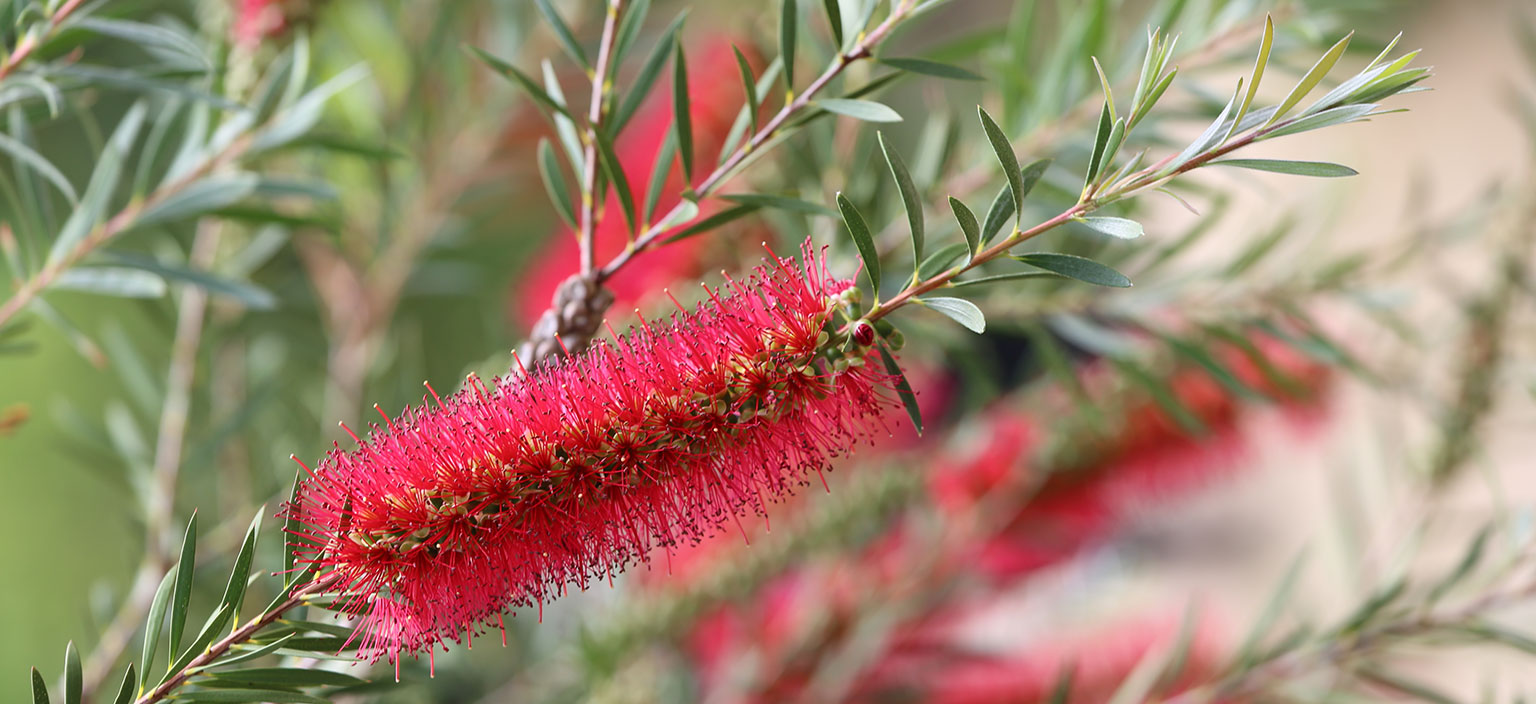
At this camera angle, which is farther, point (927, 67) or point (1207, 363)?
point (1207, 363)

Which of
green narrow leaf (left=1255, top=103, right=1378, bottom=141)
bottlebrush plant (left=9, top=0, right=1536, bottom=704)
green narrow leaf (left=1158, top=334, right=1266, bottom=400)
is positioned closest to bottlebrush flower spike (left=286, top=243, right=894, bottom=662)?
bottlebrush plant (left=9, top=0, right=1536, bottom=704)

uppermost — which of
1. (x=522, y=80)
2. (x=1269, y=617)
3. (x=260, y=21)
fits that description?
(x=260, y=21)

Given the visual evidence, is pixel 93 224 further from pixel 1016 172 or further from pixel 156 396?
pixel 1016 172

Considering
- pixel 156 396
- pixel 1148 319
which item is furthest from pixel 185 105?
pixel 1148 319

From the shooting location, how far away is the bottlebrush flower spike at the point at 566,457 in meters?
0.24

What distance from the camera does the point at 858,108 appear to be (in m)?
0.27

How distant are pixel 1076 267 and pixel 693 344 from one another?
95 millimetres

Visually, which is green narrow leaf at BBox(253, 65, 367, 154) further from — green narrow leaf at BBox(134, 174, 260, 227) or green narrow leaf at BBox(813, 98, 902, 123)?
green narrow leaf at BBox(813, 98, 902, 123)

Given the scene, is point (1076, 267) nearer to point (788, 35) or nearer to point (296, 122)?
point (788, 35)

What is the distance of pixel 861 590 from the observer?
60 cm

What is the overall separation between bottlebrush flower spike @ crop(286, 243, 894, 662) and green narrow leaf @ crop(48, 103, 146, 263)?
150 mm

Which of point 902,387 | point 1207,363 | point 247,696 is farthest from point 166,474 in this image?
point 1207,363

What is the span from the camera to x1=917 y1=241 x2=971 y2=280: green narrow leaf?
240 millimetres

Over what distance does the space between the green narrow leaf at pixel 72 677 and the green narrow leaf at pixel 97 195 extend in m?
0.15
